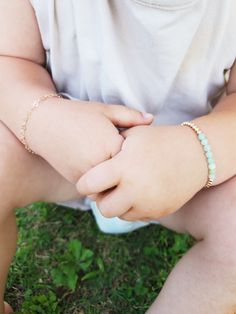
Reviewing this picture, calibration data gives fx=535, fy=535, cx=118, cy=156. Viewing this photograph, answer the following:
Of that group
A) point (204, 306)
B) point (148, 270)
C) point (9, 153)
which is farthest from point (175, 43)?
point (148, 270)

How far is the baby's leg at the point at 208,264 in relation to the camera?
0.94m

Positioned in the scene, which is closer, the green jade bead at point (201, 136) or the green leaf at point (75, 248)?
the green jade bead at point (201, 136)

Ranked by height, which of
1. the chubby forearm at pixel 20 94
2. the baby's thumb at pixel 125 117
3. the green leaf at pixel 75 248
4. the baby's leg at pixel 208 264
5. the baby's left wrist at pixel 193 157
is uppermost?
the chubby forearm at pixel 20 94

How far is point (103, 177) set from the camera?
0.84 meters

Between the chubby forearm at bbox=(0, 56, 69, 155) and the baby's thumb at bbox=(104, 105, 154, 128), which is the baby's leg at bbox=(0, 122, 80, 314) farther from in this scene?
the baby's thumb at bbox=(104, 105, 154, 128)

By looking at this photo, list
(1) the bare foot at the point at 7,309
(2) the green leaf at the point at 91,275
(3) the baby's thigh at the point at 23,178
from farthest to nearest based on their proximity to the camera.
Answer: (2) the green leaf at the point at 91,275, (1) the bare foot at the point at 7,309, (3) the baby's thigh at the point at 23,178

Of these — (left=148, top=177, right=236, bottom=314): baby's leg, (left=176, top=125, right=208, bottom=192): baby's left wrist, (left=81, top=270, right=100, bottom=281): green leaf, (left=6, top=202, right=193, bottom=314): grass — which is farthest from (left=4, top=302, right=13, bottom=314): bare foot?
(left=176, top=125, right=208, bottom=192): baby's left wrist

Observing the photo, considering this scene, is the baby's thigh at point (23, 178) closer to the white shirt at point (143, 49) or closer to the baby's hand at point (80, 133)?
the baby's hand at point (80, 133)

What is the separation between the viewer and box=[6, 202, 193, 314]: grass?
1252mm

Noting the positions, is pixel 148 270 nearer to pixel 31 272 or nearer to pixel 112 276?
pixel 112 276

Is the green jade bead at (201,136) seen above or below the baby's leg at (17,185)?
above

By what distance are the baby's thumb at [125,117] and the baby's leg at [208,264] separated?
0.60 ft

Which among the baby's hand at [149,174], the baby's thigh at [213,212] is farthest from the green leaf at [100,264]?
the baby's hand at [149,174]

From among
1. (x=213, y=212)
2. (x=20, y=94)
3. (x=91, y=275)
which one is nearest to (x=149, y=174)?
(x=213, y=212)
